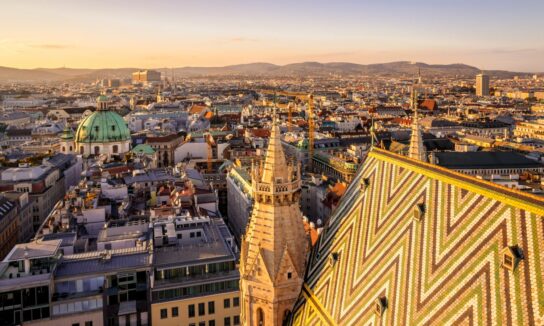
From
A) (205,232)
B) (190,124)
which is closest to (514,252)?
(205,232)

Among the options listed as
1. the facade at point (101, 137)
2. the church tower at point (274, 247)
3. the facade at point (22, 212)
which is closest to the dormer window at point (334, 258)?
the church tower at point (274, 247)

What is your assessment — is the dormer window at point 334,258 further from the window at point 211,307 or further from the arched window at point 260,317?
the window at point 211,307

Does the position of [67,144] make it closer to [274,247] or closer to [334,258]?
[274,247]

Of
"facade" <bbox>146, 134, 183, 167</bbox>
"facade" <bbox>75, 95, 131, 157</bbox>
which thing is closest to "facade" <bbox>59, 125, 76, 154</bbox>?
"facade" <bbox>75, 95, 131, 157</bbox>

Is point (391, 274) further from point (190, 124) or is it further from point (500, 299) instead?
point (190, 124)

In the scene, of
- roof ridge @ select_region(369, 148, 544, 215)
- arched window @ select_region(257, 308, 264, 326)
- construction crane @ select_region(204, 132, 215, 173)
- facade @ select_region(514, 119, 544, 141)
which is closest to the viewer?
roof ridge @ select_region(369, 148, 544, 215)

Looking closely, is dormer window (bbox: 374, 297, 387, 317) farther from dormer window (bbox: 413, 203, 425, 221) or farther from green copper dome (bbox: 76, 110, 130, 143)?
green copper dome (bbox: 76, 110, 130, 143)
